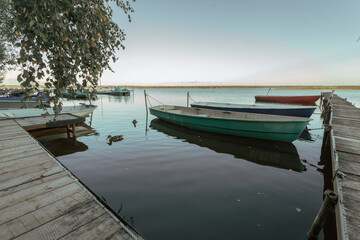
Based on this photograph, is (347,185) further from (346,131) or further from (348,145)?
(346,131)

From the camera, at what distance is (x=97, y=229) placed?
8.73 ft

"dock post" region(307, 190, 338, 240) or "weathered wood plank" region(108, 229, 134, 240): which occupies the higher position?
→ "weathered wood plank" region(108, 229, 134, 240)

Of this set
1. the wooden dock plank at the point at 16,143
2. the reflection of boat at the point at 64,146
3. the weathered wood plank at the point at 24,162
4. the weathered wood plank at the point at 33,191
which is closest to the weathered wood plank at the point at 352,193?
the weathered wood plank at the point at 33,191

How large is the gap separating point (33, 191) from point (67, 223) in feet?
5.24

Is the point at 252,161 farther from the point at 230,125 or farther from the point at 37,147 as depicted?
the point at 37,147

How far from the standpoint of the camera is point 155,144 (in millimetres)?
10570

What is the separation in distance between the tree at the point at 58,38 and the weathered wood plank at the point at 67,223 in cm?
197

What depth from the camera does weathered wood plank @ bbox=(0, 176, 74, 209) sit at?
329 centimetres

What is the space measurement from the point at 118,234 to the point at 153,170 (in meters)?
4.51

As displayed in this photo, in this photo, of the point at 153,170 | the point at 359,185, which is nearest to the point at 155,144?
the point at 153,170

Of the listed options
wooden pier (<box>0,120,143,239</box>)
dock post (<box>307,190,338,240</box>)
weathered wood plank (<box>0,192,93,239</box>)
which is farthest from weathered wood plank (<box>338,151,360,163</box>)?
weathered wood plank (<box>0,192,93,239</box>)

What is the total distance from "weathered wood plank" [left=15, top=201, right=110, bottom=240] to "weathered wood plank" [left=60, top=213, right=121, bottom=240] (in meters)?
0.06

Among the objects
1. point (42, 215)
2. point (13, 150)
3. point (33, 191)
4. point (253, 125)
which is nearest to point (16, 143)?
point (13, 150)

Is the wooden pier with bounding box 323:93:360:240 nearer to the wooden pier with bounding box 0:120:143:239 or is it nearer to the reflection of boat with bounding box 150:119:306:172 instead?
the reflection of boat with bounding box 150:119:306:172
